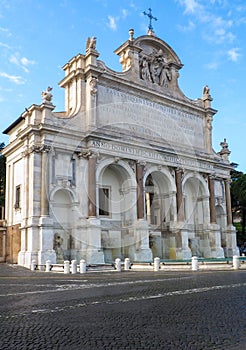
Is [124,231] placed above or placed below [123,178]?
below

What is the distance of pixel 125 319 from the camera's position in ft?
25.5

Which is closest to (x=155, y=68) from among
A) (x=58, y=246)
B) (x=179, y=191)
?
(x=179, y=191)

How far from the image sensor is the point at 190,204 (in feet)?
123

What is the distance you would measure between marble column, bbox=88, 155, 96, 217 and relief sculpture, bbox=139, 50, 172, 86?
10415mm

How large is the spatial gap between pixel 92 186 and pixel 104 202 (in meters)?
3.35

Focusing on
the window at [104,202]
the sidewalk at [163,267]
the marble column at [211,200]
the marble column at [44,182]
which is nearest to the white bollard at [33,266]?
the sidewalk at [163,267]

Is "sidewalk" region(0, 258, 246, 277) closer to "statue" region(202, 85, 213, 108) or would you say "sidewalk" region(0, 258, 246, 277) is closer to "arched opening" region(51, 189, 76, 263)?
"arched opening" region(51, 189, 76, 263)

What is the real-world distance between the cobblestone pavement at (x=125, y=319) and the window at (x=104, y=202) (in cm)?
1840

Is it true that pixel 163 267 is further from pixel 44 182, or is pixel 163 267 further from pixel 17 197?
pixel 17 197

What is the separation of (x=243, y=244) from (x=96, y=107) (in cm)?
3132

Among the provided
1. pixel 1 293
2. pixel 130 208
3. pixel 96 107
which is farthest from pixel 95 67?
pixel 1 293

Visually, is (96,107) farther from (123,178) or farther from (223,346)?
(223,346)

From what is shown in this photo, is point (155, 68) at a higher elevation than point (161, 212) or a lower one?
higher

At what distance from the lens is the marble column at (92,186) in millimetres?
27625
